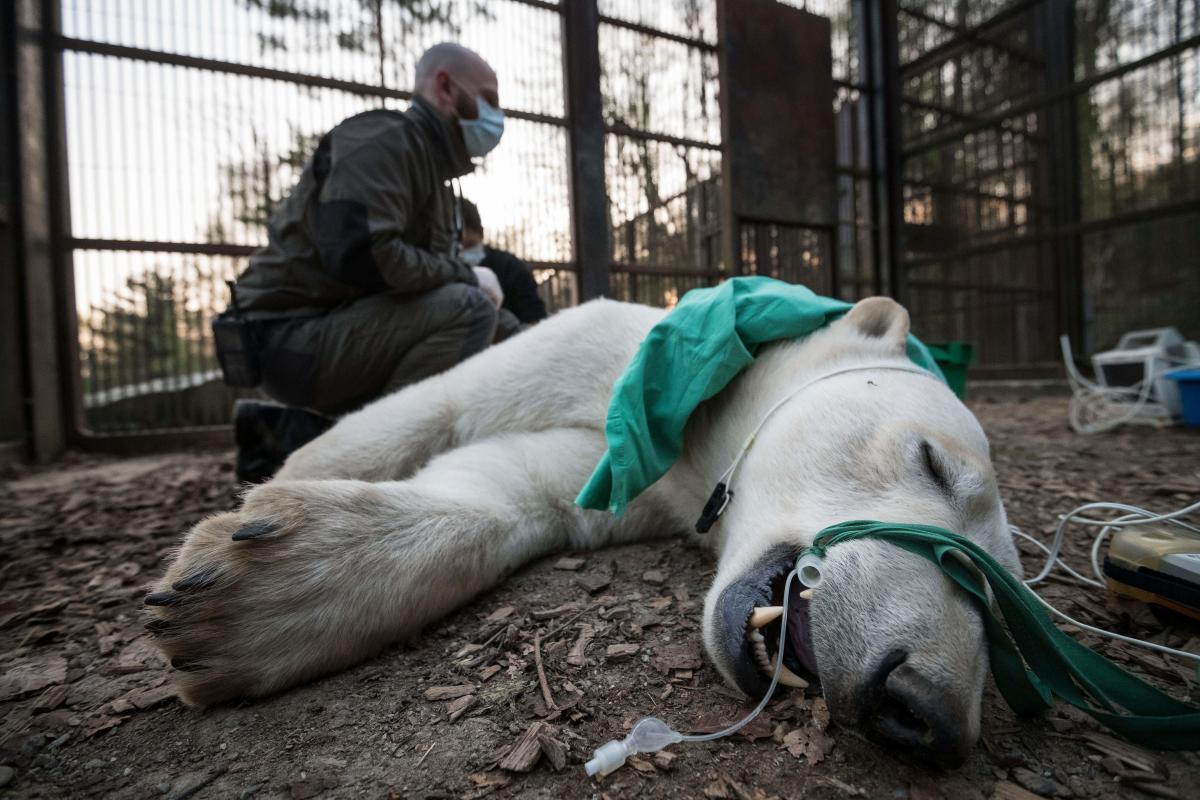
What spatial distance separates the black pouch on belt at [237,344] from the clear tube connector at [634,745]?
3.01 m

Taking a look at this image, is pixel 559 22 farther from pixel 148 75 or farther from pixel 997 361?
pixel 997 361

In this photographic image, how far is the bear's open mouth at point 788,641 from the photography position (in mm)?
1229

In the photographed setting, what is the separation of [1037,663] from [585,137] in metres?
6.60

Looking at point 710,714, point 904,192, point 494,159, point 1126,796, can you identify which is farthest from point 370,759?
point 904,192

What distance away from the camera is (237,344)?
3.24 metres

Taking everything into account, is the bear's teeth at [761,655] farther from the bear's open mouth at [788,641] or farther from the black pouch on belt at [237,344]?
the black pouch on belt at [237,344]

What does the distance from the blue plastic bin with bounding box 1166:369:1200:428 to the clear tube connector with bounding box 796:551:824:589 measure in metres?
4.63

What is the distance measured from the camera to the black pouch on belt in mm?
3242

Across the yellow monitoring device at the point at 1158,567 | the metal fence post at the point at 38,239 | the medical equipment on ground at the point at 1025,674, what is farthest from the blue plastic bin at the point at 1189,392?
the metal fence post at the point at 38,239

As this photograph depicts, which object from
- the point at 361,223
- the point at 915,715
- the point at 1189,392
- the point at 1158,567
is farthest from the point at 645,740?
the point at 1189,392

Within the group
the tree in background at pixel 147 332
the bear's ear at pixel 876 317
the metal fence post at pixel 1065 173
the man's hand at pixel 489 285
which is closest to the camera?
the bear's ear at pixel 876 317

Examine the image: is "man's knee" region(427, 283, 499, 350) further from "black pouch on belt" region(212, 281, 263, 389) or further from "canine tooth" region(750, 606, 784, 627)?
"canine tooth" region(750, 606, 784, 627)

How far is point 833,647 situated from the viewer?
1113 mm

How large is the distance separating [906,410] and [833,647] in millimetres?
760
